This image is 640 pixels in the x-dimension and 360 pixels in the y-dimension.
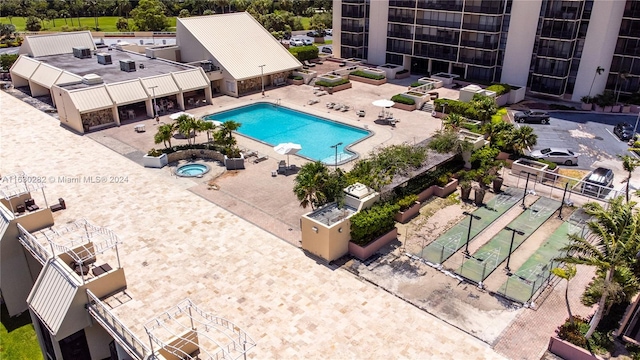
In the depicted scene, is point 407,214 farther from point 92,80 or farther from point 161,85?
point 92,80

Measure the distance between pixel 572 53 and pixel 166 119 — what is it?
50.1 metres

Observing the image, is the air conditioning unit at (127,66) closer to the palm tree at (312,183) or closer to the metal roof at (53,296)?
the palm tree at (312,183)

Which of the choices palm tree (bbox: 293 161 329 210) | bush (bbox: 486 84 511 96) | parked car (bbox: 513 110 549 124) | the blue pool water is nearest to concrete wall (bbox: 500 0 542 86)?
bush (bbox: 486 84 511 96)

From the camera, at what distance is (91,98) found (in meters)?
49.2

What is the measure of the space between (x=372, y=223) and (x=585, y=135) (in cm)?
3320

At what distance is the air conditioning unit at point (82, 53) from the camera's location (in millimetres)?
64125

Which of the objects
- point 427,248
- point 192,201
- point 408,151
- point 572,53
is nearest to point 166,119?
point 192,201

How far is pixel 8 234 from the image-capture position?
28.4 metres

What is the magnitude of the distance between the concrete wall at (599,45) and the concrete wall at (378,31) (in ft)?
94.3

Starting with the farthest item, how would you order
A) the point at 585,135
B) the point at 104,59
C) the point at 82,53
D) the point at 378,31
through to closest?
the point at 378,31 < the point at 82,53 < the point at 104,59 < the point at 585,135

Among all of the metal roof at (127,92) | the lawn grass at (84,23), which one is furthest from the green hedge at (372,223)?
the lawn grass at (84,23)

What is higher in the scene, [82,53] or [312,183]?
[82,53]

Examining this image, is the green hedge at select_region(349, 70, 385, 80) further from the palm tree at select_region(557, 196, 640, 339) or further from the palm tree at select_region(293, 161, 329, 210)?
the palm tree at select_region(557, 196, 640, 339)

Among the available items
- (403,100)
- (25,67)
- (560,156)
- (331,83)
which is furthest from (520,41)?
(25,67)
